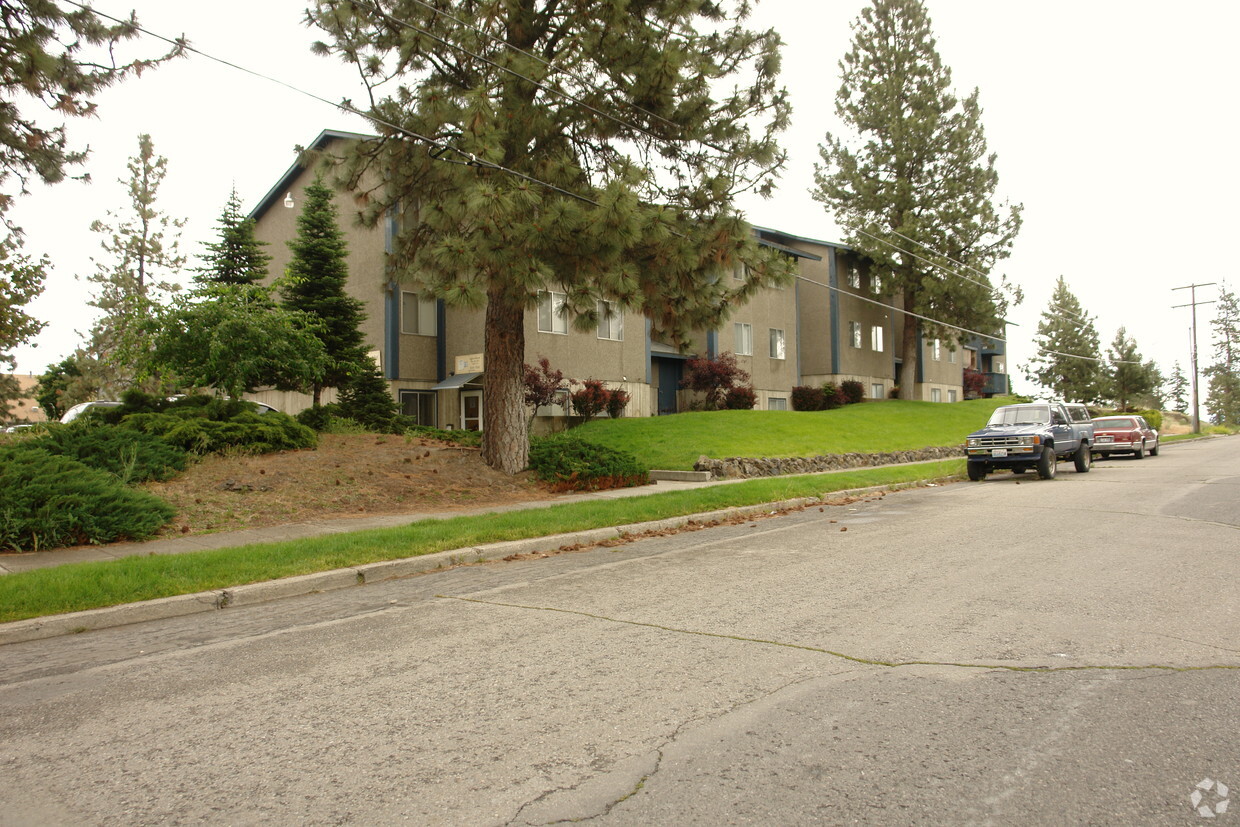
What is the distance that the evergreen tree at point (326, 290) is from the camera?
2398 cm

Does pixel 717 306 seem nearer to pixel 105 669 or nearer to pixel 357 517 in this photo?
pixel 357 517


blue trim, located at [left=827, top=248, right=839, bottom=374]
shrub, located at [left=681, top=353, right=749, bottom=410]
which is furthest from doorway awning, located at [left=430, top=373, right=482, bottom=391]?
blue trim, located at [left=827, top=248, right=839, bottom=374]

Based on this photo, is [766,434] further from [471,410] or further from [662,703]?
[662,703]

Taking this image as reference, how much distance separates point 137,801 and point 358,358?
2188 centimetres

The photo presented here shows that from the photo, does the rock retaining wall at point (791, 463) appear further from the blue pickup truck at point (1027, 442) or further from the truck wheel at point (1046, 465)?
the truck wheel at point (1046, 465)

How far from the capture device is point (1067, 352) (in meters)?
74.8

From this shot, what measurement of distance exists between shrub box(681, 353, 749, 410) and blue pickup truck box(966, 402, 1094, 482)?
13.4m

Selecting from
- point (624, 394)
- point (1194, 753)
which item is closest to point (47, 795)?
point (1194, 753)

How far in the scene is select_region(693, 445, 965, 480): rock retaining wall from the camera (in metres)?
19.8

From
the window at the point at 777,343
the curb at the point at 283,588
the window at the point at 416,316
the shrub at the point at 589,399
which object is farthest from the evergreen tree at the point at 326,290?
the window at the point at 777,343

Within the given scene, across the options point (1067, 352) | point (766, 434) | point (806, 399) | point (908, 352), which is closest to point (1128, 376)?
point (1067, 352)

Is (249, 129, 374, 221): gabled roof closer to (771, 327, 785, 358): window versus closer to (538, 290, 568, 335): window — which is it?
(538, 290, 568, 335): window

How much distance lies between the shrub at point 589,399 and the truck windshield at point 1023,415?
39.0ft

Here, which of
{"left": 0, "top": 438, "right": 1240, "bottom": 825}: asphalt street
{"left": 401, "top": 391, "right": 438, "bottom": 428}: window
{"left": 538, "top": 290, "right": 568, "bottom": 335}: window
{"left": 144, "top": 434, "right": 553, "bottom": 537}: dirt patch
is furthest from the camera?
{"left": 401, "top": 391, "right": 438, "bottom": 428}: window
